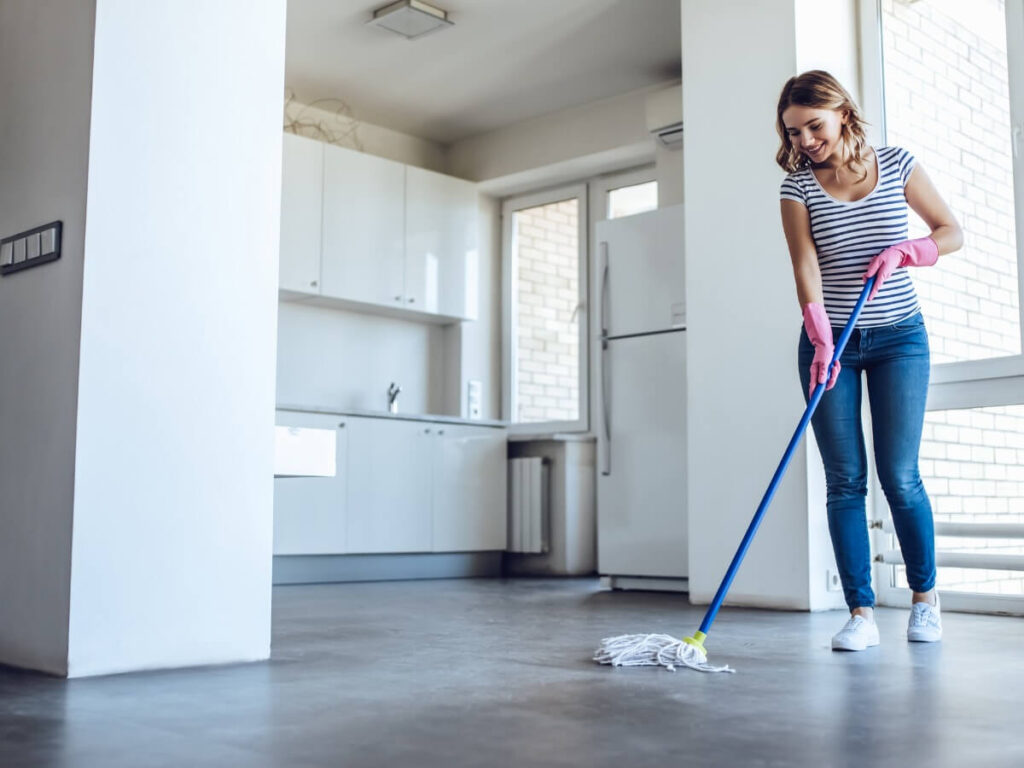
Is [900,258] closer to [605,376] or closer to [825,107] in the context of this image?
[825,107]

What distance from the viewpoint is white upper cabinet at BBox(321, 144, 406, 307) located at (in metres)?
5.88

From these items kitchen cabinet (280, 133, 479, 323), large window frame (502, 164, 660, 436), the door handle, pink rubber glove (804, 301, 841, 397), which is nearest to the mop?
pink rubber glove (804, 301, 841, 397)

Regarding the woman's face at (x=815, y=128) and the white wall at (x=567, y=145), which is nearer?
the woman's face at (x=815, y=128)

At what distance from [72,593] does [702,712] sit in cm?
120

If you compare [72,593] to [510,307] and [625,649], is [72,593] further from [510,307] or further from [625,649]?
[510,307]

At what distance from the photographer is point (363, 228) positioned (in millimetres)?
6016

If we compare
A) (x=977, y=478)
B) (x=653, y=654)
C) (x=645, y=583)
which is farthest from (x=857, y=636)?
(x=645, y=583)

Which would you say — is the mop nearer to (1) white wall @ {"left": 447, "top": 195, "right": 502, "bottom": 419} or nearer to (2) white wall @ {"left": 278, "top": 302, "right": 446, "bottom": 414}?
(2) white wall @ {"left": 278, "top": 302, "right": 446, "bottom": 414}

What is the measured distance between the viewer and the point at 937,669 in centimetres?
231

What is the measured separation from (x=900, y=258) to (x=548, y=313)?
404 centimetres

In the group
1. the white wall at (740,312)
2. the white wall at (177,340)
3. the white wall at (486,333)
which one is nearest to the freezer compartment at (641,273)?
the white wall at (740,312)

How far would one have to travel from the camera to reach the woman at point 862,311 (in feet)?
8.71

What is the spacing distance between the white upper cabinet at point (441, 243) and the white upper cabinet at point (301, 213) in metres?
0.59

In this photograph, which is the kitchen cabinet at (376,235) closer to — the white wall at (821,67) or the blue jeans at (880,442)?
the white wall at (821,67)
